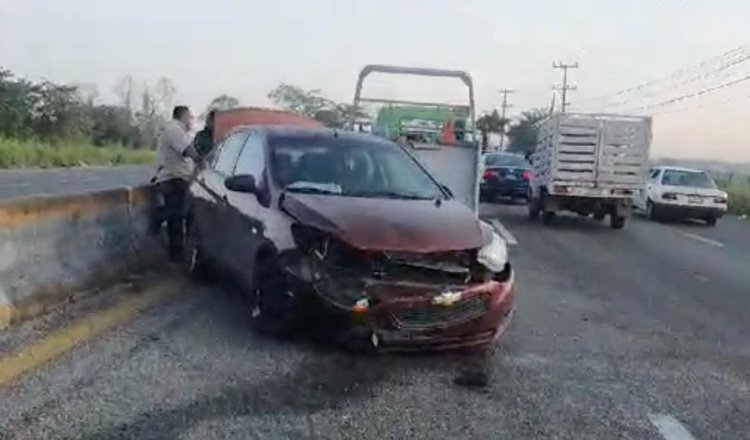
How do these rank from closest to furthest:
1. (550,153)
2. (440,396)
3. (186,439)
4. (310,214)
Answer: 1. (186,439)
2. (440,396)
3. (310,214)
4. (550,153)

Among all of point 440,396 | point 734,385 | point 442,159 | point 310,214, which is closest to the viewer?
point 440,396

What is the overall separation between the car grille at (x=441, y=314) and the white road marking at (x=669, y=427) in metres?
1.52

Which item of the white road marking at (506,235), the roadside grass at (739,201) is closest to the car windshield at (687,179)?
the white road marking at (506,235)

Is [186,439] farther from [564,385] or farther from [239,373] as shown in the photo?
[564,385]

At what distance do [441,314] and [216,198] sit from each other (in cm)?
327

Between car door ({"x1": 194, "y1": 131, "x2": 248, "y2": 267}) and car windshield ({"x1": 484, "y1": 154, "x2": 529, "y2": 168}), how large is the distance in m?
20.4

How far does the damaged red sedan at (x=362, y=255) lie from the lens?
6.71 m

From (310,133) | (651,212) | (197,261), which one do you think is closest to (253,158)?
(310,133)

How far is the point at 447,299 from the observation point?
677cm

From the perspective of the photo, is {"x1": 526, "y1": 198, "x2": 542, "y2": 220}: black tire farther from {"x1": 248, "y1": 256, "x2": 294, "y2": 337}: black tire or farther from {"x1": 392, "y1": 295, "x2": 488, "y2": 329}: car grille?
{"x1": 392, "y1": 295, "x2": 488, "y2": 329}: car grille

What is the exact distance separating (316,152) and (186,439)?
160 inches

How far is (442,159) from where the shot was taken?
15.7 metres

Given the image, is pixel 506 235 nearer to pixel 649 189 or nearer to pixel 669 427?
pixel 649 189

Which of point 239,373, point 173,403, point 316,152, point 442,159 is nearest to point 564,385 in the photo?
point 239,373
